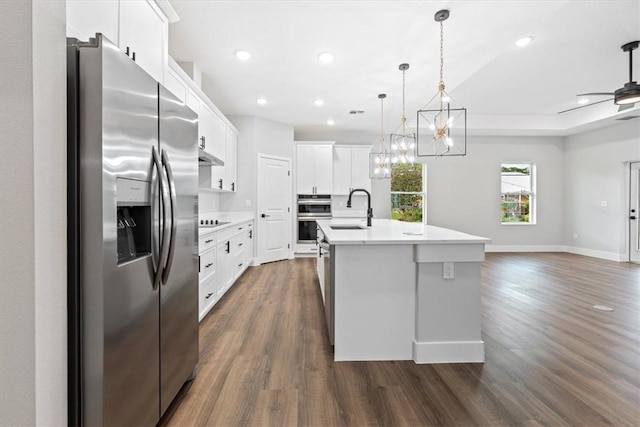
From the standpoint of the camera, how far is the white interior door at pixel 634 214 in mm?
6152

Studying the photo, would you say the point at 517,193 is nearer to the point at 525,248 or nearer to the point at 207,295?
the point at 525,248

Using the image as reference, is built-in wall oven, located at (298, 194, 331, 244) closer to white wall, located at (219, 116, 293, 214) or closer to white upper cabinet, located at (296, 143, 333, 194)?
white upper cabinet, located at (296, 143, 333, 194)

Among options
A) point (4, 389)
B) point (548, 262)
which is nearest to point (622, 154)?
point (548, 262)

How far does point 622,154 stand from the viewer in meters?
6.25

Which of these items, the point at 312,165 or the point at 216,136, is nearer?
the point at 216,136

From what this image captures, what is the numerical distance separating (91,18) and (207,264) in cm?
220

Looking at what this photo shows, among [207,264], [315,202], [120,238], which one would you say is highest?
[315,202]

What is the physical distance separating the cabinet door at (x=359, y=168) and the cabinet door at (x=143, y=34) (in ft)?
16.7

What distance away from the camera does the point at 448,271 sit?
89.6 inches

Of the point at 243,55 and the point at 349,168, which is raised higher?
the point at 243,55

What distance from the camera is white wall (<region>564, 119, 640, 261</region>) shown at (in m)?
6.26

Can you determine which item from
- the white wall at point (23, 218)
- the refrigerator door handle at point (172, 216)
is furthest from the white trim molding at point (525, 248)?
the white wall at point (23, 218)

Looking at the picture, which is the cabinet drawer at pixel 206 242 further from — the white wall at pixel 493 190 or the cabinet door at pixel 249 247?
the white wall at pixel 493 190

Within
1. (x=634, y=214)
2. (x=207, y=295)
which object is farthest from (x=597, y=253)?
A: (x=207, y=295)
